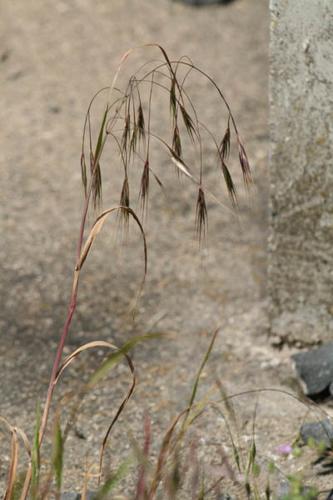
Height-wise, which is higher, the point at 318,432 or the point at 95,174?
the point at 95,174

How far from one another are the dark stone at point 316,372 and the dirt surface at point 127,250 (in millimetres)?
76

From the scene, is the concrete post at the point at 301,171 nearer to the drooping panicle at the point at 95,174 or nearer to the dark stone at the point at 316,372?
the dark stone at the point at 316,372

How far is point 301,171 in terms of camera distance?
2.98 m

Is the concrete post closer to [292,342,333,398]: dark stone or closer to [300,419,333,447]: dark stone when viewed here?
[292,342,333,398]: dark stone

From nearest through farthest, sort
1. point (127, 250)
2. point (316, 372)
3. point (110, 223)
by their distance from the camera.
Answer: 1. point (316, 372)
2. point (127, 250)
3. point (110, 223)

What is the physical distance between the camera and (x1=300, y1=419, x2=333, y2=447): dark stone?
2.67 meters

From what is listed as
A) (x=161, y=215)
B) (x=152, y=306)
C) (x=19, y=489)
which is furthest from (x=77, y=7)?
(x=19, y=489)

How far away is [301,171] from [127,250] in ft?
3.30

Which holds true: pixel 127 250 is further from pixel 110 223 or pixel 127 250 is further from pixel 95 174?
pixel 95 174

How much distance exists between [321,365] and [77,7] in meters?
3.08

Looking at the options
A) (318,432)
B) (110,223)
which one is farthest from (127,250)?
(318,432)

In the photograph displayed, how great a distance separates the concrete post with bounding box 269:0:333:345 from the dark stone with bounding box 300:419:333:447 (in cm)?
46

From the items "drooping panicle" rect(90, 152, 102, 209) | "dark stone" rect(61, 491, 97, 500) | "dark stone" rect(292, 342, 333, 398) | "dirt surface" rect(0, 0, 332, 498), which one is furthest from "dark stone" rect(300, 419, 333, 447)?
"drooping panicle" rect(90, 152, 102, 209)

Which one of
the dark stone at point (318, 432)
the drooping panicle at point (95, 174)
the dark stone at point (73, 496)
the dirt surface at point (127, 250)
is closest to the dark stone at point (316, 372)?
the dirt surface at point (127, 250)
